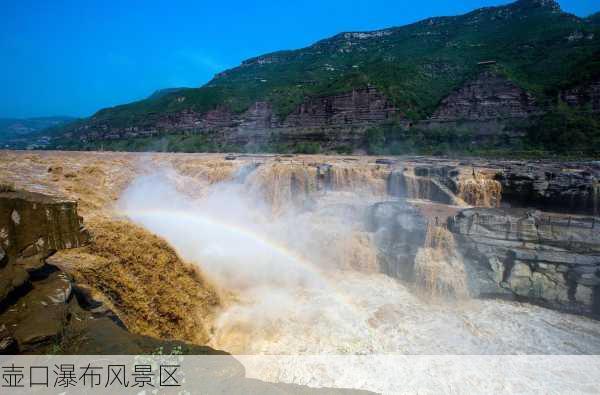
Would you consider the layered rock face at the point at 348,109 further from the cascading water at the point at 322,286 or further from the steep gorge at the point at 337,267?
the cascading water at the point at 322,286

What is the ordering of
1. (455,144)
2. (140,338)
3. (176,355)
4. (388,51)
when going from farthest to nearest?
(388,51) < (455,144) < (140,338) < (176,355)

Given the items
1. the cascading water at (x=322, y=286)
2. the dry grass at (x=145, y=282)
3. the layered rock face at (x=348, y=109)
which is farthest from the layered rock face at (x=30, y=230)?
the layered rock face at (x=348, y=109)

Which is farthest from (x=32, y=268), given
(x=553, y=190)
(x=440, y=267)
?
(x=553, y=190)

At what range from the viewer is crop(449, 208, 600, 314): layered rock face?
10.3 metres

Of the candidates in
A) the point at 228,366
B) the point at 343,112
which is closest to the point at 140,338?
the point at 228,366

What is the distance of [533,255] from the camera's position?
11000 mm

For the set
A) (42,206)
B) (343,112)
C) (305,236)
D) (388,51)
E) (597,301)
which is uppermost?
(388,51)

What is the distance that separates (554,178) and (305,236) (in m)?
12.1

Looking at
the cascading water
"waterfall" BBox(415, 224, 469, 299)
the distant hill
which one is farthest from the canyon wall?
"waterfall" BBox(415, 224, 469, 299)

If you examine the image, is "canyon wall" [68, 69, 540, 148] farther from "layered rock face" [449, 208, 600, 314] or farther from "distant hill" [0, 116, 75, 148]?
"layered rock face" [449, 208, 600, 314]

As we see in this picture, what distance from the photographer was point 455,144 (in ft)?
115

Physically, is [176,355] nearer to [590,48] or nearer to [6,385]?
[6,385]

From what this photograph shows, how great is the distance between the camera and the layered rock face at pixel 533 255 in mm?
10290

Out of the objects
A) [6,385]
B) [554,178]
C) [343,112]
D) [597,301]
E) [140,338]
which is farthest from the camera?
[343,112]
